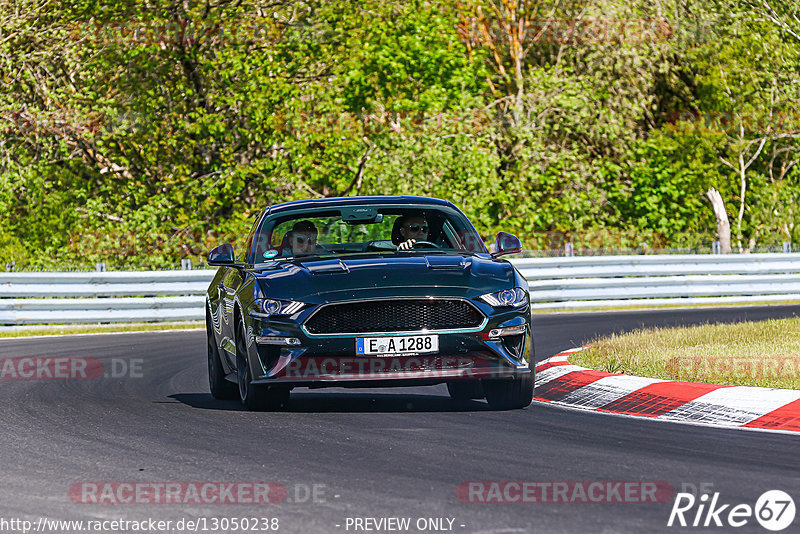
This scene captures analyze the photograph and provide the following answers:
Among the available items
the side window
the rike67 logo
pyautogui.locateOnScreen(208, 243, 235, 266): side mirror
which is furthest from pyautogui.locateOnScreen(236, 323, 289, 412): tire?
the rike67 logo

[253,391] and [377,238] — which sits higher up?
[377,238]

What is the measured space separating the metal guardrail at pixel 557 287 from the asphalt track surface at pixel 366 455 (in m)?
10.8

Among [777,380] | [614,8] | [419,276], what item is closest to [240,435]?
[419,276]

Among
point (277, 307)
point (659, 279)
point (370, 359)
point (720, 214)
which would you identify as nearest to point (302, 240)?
point (277, 307)

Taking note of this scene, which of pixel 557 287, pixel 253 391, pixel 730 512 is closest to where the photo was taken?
pixel 730 512

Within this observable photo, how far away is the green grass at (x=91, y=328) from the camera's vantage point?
2144cm

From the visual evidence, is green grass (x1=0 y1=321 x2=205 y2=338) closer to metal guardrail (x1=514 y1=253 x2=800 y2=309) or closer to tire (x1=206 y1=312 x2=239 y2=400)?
metal guardrail (x1=514 y1=253 x2=800 y2=309)

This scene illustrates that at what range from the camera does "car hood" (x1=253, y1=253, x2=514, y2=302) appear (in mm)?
9094

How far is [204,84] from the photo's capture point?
2944 cm

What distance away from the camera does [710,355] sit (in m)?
11.8

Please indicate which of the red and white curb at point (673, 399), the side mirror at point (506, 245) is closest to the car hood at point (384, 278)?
the side mirror at point (506, 245)

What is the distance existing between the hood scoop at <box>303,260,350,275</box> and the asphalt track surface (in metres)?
1.01

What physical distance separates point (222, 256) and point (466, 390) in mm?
2191

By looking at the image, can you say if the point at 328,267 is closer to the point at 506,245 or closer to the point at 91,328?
the point at 506,245
